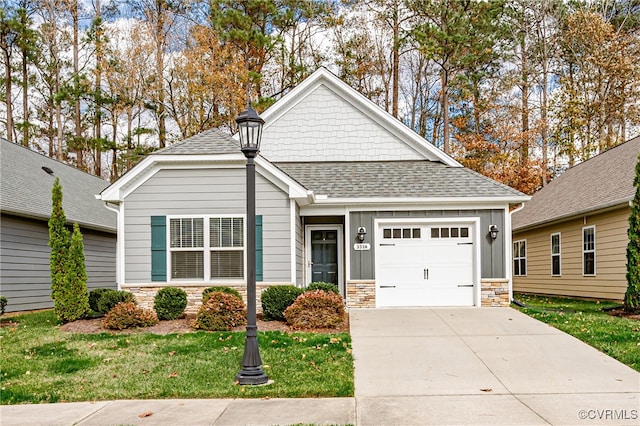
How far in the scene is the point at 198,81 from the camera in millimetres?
27516

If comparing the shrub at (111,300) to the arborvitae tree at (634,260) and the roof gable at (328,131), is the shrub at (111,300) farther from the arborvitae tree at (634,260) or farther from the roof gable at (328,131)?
the arborvitae tree at (634,260)

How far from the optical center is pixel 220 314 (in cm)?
1155

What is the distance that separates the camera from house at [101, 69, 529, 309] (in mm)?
13398

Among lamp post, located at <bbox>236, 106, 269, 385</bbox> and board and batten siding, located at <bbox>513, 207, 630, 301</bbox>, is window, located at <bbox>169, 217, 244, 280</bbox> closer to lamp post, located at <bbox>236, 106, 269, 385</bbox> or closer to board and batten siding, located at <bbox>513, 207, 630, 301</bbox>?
lamp post, located at <bbox>236, 106, 269, 385</bbox>

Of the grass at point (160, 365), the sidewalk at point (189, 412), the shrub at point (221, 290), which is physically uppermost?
the shrub at point (221, 290)

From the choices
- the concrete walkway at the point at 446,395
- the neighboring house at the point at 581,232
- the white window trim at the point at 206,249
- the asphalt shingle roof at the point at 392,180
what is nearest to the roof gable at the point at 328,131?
the asphalt shingle roof at the point at 392,180

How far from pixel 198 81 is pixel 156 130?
170 inches

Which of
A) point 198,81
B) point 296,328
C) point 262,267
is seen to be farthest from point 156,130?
point 296,328

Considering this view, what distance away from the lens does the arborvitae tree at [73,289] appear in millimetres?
12312

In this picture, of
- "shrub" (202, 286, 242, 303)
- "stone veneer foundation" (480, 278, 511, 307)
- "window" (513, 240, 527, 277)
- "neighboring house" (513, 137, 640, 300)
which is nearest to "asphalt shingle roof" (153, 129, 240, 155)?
"shrub" (202, 286, 242, 303)

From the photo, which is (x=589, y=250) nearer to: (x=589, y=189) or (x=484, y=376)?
(x=589, y=189)

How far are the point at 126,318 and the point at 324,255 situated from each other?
19.6ft

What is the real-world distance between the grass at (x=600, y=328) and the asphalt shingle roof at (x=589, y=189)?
3250 mm

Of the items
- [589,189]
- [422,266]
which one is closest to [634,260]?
[422,266]
